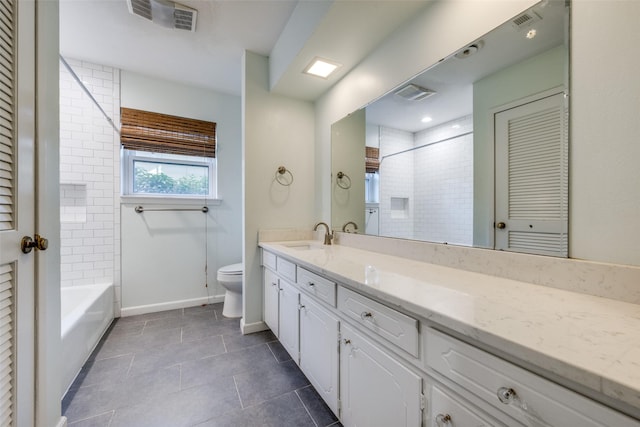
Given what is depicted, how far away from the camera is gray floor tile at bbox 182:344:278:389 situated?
1.73 m

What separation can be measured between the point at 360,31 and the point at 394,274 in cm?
152

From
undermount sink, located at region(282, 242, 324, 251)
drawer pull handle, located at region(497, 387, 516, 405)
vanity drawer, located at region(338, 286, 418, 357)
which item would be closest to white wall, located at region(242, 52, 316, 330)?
undermount sink, located at region(282, 242, 324, 251)

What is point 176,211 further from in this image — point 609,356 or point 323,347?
point 609,356

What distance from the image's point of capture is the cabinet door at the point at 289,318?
1711mm

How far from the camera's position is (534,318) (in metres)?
0.67

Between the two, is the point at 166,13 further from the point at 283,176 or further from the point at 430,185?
the point at 430,185

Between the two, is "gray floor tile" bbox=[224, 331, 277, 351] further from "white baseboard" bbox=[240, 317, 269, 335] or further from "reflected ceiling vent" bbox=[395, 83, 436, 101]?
"reflected ceiling vent" bbox=[395, 83, 436, 101]

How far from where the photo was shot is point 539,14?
1002mm

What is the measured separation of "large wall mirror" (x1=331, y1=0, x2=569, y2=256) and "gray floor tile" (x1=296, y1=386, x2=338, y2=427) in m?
1.13

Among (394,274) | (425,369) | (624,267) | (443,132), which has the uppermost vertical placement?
(443,132)

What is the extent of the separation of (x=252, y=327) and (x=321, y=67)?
2.36m

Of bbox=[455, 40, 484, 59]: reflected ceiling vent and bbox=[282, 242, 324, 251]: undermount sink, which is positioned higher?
bbox=[455, 40, 484, 59]: reflected ceiling vent

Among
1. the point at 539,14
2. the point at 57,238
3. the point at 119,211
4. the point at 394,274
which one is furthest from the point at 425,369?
→ the point at 119,211

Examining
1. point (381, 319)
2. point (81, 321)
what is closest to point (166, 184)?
point (81, 321)
